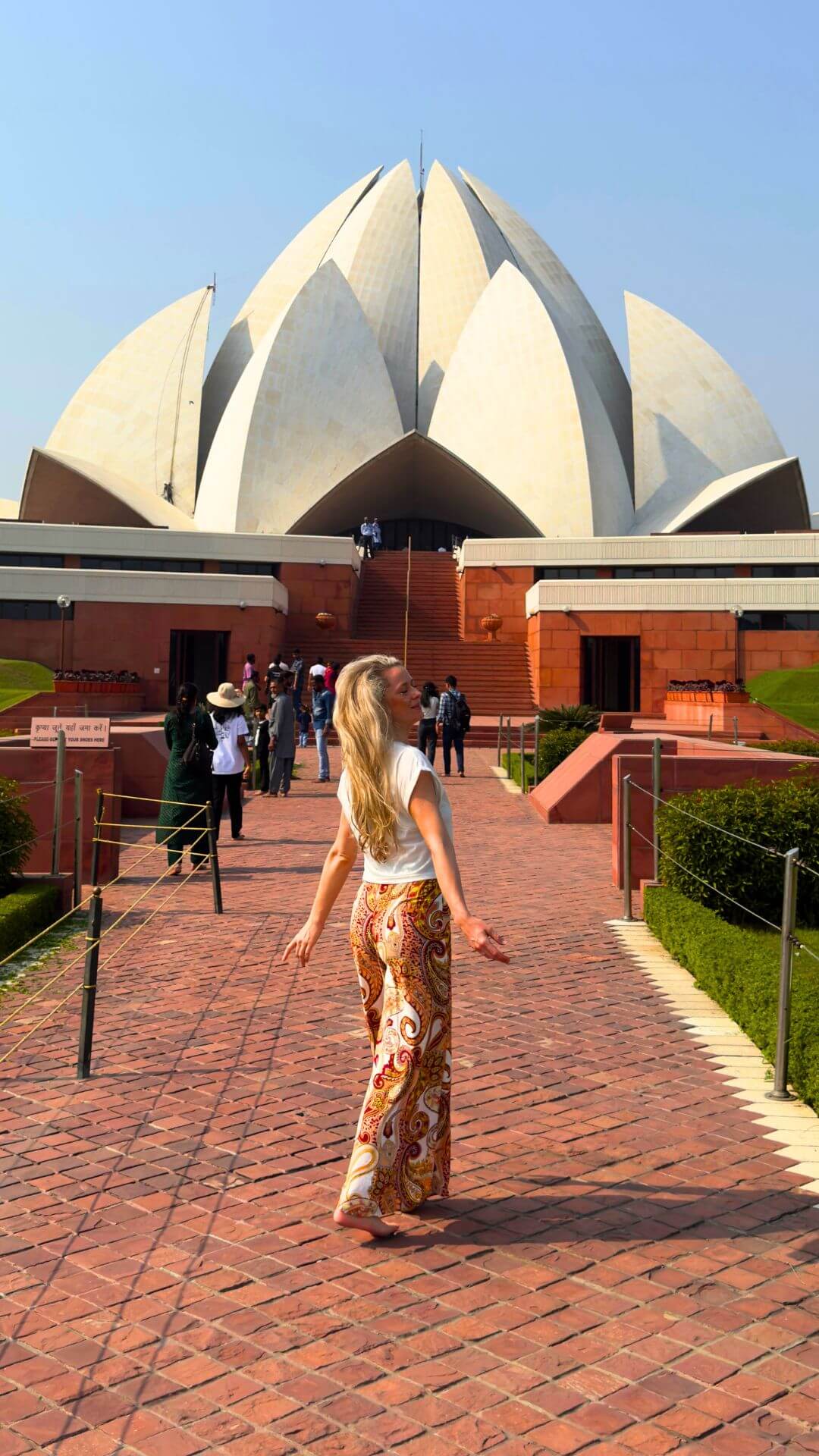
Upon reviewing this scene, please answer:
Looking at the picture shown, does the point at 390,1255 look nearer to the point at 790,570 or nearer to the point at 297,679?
the point at 297,679

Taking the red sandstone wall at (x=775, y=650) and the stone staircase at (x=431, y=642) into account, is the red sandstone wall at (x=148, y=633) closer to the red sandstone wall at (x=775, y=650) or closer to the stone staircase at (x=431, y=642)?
the stone staircase at (x=431, y=642)

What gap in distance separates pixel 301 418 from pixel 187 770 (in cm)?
2128

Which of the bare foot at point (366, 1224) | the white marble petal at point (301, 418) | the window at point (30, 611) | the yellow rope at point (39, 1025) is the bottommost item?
the yellow rope at point (39, 1025)

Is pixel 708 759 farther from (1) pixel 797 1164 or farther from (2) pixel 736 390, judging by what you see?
(2) pixel 736 390

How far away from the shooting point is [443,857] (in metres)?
2.69

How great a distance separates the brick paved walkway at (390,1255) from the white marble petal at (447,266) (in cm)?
3032

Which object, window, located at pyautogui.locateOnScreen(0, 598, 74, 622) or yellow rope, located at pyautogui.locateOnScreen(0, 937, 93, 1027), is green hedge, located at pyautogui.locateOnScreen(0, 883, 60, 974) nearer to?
yellow rope, located at pyautogui.locateOnScreen(0, 937, 93, 1027)

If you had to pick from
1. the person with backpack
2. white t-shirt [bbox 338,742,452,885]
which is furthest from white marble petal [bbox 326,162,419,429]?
white t-shirt [bbox 338,742,452,885]

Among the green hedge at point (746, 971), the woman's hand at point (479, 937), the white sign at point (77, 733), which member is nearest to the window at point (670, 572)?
the white sign at point (77, 733)

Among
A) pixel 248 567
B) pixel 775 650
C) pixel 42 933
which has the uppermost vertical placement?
pixel 248 567

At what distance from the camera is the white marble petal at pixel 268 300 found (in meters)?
33.2

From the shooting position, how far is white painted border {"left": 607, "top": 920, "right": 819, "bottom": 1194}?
325 centimetres

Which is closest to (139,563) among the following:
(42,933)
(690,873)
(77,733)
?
(77,733)

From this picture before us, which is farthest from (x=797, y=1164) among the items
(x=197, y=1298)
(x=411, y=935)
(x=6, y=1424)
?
(x=6, y=1424)
